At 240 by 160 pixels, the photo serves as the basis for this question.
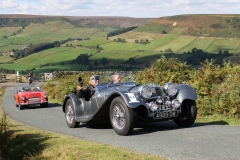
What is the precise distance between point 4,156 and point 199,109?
8.37m

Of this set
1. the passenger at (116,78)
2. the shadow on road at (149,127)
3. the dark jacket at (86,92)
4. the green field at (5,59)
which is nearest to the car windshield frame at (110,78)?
the passenger at (116,78)

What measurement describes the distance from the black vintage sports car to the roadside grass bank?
119cm

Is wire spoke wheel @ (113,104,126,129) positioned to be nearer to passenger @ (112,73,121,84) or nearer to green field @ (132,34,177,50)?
passenger @ (112,73,121,84)

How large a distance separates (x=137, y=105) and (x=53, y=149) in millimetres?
2267

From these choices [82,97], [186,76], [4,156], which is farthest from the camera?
[186,76]

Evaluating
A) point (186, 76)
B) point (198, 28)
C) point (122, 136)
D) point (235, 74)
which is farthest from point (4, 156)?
point (198, 28)

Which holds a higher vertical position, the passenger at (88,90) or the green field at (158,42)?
the green field at (158,42)

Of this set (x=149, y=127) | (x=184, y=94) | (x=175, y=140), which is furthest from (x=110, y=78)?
(x=175, y=140)

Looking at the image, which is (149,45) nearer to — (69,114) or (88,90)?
(69,114)

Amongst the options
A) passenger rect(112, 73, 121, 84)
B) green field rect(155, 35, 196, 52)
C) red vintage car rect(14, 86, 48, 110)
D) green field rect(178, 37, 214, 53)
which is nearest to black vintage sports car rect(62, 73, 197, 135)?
passenger rect(112, 73, 121, 84)

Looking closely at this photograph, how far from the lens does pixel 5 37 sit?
164 m

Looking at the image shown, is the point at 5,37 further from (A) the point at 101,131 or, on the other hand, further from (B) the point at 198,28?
(A) the point at 101,131

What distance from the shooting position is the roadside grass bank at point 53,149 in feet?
26.3

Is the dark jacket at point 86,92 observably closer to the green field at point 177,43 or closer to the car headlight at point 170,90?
A: the car headlight at point 170,90
